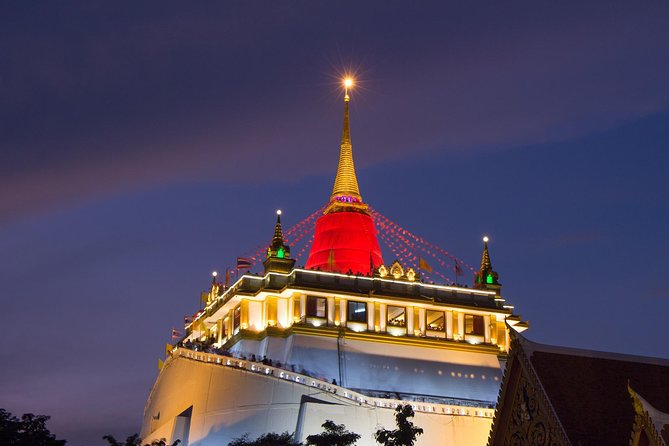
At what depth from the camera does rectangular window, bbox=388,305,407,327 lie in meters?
68.2

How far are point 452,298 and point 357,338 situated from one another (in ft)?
23.6

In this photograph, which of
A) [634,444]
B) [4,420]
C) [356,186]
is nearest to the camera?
[634,444]

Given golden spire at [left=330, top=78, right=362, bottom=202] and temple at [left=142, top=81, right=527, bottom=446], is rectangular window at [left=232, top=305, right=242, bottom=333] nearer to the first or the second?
temple at [left=142, top=81, right=527, bottom=446]

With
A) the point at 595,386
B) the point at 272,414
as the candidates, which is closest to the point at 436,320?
the point at 272,414

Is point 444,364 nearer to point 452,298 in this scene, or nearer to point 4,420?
point 452,298

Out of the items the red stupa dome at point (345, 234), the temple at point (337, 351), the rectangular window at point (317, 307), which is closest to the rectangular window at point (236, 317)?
the temple at point (337, 351)

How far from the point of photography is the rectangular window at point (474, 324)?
70.4 m

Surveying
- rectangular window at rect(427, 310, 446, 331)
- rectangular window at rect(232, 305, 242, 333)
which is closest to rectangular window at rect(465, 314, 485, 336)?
rectangular window at rect(427, 310, 446, 331)

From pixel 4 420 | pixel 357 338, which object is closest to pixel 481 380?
pixel 357 338

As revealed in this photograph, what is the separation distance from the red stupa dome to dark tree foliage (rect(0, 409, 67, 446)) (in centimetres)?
2510

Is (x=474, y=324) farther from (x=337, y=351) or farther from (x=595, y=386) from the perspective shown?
(x=595, y=386)

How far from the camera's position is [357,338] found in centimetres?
6644

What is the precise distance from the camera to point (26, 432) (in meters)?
49.8

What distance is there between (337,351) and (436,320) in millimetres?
8156
